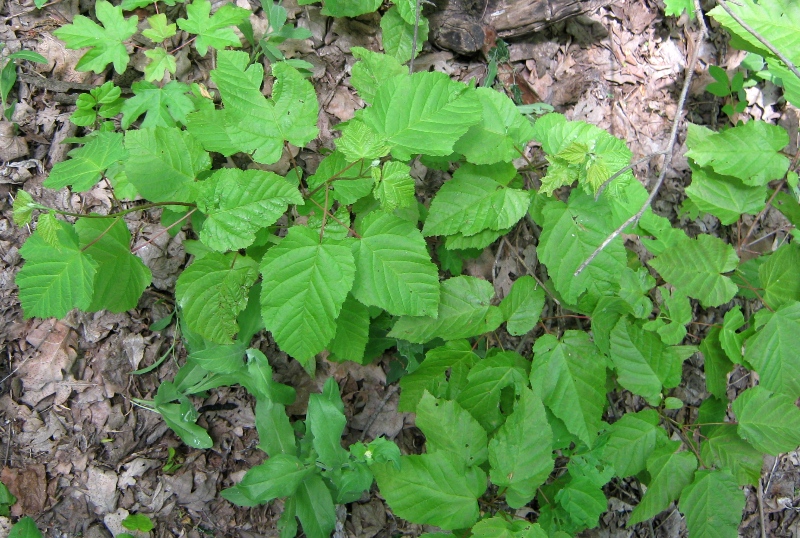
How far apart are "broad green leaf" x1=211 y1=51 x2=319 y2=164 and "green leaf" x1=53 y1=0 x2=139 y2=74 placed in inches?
23.9

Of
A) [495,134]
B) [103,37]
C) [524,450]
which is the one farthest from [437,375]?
[103,37]

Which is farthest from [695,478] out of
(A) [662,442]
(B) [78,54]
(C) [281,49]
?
(B) [78,54]

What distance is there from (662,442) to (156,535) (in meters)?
2.16

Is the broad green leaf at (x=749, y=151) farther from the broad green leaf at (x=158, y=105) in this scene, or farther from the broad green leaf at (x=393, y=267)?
the broad green leaf at (x=158, y=105)

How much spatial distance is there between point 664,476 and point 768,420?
496 millimetres

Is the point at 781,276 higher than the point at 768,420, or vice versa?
the point at 781,276

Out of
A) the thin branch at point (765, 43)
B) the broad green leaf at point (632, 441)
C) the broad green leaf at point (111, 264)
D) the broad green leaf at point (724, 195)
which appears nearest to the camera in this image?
the broad green leaf at point (111, 264)

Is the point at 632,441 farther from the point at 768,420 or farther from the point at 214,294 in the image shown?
the point at 214,294

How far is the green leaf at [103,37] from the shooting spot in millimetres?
2021

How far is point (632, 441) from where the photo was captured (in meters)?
2.14

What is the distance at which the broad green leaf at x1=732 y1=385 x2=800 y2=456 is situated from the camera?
210cm

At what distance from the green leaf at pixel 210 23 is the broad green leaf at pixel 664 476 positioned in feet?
8.10

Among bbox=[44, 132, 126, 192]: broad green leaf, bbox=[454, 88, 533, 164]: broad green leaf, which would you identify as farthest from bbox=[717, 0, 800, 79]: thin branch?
bbox=[44, 132, 126, 192]: broad green leaf

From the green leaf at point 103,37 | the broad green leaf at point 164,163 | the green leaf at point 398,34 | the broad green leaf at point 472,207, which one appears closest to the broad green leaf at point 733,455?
the broad green leaf at point 472,207
